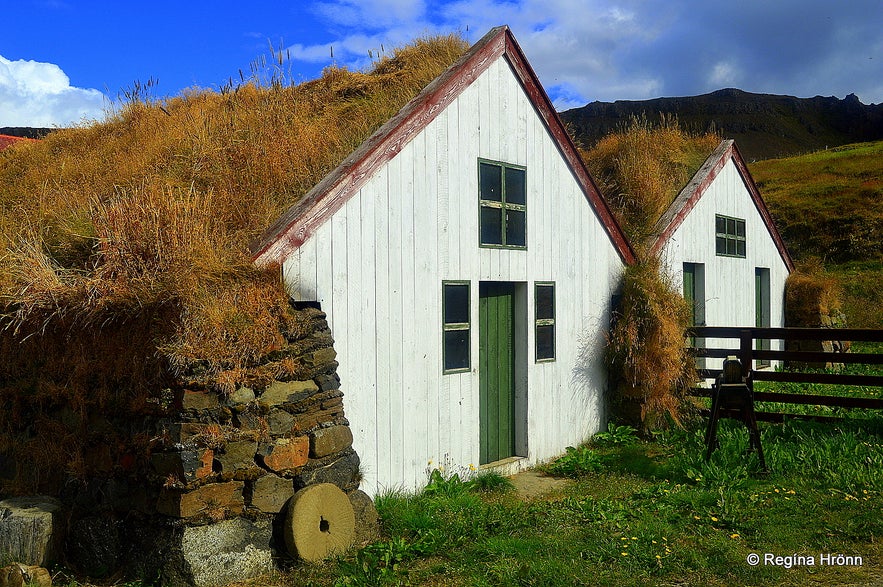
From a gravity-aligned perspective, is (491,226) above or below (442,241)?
above

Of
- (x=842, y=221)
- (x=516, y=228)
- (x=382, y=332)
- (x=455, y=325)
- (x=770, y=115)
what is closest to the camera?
(x=382, y=332)

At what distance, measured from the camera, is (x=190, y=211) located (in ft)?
21.0

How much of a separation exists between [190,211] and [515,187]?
422 centimetres

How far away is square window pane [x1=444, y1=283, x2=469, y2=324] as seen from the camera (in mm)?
8141

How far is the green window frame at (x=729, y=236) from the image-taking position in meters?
14.2

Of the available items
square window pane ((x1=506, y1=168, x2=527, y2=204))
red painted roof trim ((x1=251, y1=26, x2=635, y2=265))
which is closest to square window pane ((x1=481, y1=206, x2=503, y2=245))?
square window pane ((x1=506, y1=168, x2=527, y2=204))

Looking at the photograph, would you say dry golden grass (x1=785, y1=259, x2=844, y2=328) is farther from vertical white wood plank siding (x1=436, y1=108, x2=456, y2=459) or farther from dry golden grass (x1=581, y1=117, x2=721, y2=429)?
vertical white wood plank siding (x1=436, y1=108, x2=456, y2=459)

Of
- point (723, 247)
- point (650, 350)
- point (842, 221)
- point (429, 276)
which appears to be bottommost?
point (650, 350)

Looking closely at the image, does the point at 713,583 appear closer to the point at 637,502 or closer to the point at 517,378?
the point at 637,502

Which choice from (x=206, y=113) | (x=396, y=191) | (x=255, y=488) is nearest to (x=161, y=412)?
(x=255, y=488)

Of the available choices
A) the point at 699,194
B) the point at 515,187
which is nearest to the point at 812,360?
the point at 515,187

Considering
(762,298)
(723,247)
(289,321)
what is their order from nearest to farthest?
(289,321) → (723,247) → (762,298)

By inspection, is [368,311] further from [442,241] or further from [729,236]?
[729,236]

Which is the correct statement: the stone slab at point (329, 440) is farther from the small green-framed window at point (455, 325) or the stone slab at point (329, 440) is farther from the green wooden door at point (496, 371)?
the green wooden door at point (496, 371)
